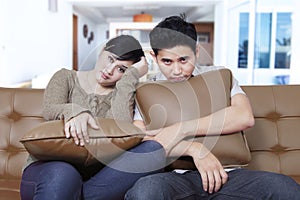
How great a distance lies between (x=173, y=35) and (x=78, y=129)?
0.59m

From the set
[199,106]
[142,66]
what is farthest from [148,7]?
[199,106]

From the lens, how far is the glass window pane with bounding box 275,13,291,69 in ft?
14.9

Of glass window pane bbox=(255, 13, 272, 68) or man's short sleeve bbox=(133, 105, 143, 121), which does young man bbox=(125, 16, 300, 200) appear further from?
glass window pane bbox=(255, 13, 272, 68)

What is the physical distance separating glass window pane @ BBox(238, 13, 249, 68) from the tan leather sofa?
11.2 ft

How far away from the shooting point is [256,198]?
3.62 feet

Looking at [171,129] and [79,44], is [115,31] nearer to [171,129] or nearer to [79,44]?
[79,44]

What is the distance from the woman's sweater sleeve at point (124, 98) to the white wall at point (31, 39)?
6.43 feet

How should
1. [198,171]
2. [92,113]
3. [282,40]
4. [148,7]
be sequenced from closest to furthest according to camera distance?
[198,171] → [92,113] → [282,40] → [148,7]

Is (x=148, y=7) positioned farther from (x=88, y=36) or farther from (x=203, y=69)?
(x=203, y=69)

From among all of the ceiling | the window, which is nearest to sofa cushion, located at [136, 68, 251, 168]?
the ceiling

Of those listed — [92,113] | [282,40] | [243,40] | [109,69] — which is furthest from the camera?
[243,40]

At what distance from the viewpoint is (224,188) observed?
3.78ft

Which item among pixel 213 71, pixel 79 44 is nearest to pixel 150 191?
pixel 213 71

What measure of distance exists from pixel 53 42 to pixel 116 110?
377 cm
